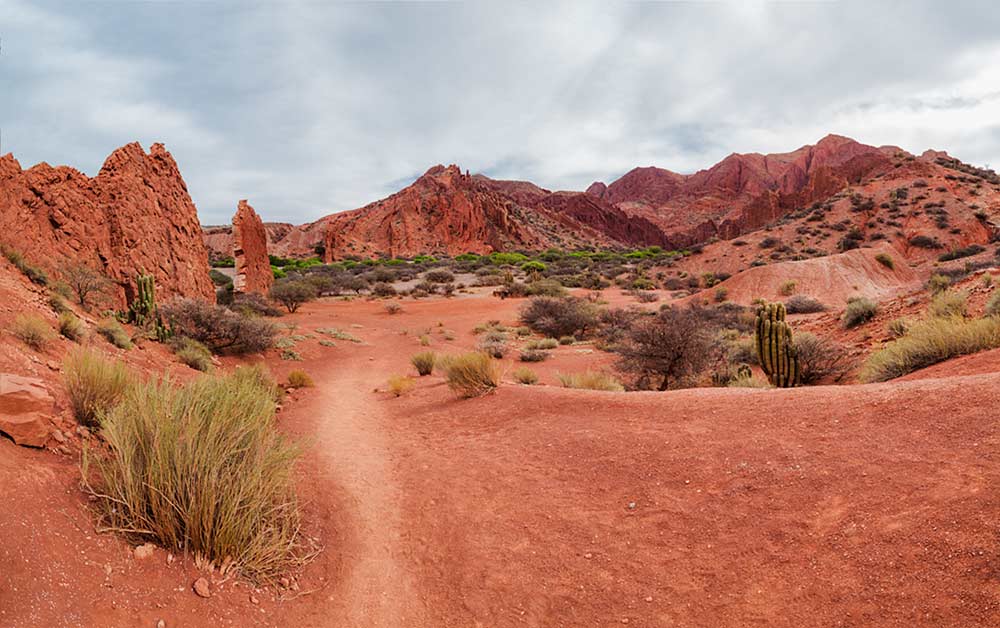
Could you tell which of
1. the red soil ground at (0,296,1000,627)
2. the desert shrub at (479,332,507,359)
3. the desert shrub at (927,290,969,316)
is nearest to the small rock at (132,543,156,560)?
the red soil ground at (0,296,1000,627)

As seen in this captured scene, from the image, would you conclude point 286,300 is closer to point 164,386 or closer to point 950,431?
point 164,386

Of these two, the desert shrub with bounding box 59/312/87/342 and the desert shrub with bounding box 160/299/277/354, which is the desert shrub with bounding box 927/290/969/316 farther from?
the desert shrub with bounding box 59/312/87/342

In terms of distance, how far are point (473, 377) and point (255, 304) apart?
15024 millimetres

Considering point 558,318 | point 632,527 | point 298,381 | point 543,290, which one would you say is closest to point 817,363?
point 632,527

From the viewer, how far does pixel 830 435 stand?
4.21 meters

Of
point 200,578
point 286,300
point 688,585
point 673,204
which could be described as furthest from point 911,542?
point 673,204

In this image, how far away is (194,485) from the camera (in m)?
3.00

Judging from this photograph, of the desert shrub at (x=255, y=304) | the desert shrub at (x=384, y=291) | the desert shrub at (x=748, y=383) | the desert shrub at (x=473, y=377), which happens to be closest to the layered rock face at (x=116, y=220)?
the desert shrub at (x=255, y=304)

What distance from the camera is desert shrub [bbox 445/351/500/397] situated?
833 cm

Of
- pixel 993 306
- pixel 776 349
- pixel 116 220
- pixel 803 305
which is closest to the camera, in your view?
pixel 993 306

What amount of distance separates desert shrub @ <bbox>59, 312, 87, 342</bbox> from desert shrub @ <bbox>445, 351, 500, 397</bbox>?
19.1 feet

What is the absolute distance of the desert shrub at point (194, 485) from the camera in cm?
292

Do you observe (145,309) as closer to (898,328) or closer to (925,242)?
(898,328)

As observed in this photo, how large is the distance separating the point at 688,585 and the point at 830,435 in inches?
83.5
